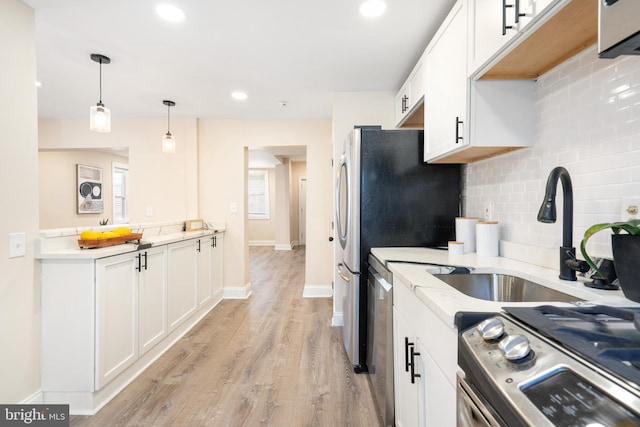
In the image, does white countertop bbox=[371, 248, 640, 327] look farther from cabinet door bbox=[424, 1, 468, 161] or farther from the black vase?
cabinet door bbox=[424, 1, 468, 161]

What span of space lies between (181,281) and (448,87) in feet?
8.76

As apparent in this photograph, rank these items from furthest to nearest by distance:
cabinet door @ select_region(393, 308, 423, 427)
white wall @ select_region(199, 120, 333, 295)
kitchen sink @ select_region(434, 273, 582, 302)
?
white wall @ select_region(199, 120, 333, 295) < kitchen sink @ select_region(434, 273, 582, 302) < cabinet door @ select_region(393, 308, 423, 427)

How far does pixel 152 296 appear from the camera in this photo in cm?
236

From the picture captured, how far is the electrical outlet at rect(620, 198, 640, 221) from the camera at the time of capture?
100 centimetres

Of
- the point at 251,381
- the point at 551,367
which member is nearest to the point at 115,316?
the point at 251,381

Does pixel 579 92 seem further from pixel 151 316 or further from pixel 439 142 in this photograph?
pixel 151 316

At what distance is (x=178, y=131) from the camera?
13.1ft

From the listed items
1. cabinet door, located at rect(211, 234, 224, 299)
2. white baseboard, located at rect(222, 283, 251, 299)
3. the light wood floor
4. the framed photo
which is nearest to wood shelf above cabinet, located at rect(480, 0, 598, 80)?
the light wood floor

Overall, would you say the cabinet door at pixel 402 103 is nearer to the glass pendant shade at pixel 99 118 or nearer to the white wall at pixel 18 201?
the glass pendant shade at pixel 99 118

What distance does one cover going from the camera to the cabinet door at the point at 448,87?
1515 millimetres

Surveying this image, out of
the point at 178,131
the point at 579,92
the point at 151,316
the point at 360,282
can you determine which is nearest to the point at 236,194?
the point at 178,131

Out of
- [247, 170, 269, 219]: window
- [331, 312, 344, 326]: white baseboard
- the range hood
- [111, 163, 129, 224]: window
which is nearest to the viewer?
the range hood

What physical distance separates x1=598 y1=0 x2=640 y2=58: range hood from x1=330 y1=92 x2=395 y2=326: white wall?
97.0 inches

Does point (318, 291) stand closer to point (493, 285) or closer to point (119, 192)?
point (493, 285)
